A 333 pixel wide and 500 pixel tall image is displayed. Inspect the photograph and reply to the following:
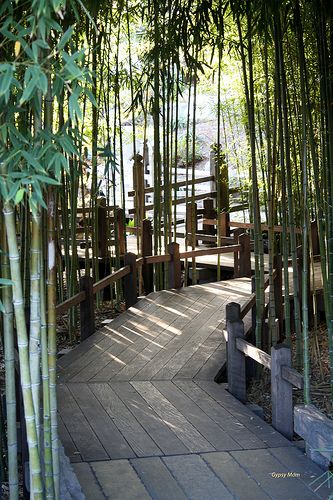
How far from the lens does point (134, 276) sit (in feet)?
20.0

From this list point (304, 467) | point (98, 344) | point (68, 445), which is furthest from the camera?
point (98, 344)

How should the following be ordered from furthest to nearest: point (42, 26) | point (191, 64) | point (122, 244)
Result: point (122, 244) → point (191, 64) → point (42, 26)

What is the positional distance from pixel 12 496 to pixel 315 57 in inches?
162

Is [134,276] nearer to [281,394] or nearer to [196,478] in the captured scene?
[281,394]

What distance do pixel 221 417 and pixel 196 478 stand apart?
0.73 metres

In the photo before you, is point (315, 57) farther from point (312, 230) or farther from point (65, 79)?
point (65, 79)

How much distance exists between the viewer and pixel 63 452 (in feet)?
10.8

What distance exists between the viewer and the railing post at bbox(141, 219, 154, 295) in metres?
7.22

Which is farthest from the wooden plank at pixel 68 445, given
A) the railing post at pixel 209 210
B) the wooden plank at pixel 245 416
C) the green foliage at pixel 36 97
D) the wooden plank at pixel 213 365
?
the railing post at pixel 209 210

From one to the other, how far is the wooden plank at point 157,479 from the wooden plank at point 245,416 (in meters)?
0.56

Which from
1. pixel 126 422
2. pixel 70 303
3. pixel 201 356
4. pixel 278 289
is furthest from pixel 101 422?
pixel 278 289

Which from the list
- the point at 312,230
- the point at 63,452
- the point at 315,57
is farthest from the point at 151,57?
the point at 63,452

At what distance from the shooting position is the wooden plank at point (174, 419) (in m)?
3.52

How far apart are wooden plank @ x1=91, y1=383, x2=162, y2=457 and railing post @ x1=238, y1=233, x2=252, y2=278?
2.91 meters
